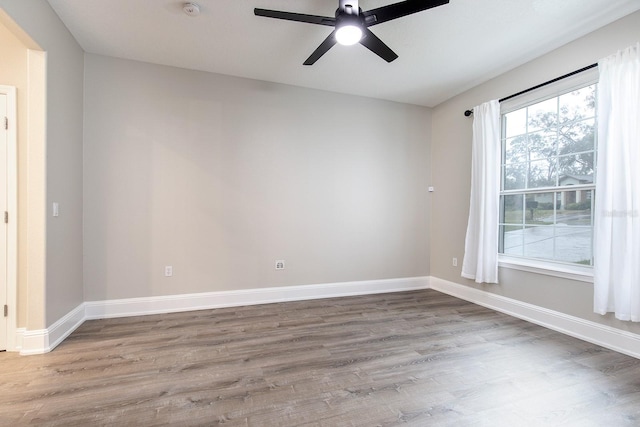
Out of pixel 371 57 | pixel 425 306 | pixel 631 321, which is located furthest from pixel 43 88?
pixel 631 321

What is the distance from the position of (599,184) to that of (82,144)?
494 centimetres

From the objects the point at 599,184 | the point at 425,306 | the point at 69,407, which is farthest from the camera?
the point at 425,306

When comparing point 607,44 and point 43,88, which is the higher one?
point 607,44

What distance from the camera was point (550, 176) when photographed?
9.94 ft

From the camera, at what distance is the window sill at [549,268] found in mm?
2709

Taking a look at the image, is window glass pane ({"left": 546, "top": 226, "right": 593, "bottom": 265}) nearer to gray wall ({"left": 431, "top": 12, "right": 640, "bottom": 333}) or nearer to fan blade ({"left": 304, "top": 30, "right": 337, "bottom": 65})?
gray wall ({"left": 431, "top": 12, "right": 640, "bottom": 333})

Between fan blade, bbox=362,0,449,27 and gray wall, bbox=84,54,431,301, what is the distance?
74.5 inches

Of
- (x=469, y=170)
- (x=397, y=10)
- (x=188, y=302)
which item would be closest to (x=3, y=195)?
(x=188, y=302)

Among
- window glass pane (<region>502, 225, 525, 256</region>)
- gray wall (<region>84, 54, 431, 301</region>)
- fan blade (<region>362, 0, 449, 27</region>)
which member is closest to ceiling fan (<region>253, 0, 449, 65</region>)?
fan blade (<region>362, 0, 449, 27</region>)

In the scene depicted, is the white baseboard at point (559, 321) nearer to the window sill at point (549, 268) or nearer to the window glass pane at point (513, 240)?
the window sill at point (549, 268)

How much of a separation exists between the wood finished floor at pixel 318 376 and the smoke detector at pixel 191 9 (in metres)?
2.81

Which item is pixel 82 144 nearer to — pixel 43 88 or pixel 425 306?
pixel 43 88

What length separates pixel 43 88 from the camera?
2.32m

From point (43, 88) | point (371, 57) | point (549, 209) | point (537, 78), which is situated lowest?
point (549, 209)
